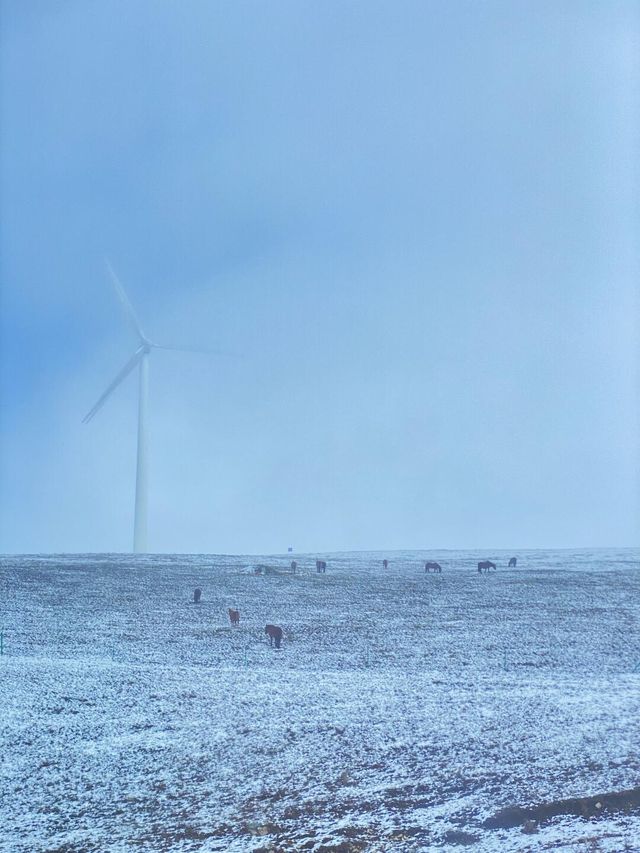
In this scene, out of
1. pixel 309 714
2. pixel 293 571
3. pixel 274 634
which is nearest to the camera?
pixel 309 714

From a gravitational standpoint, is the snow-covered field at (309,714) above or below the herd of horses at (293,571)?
below

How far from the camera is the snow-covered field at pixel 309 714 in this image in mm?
5312

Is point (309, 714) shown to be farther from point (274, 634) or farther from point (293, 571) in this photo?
point (293, 571)

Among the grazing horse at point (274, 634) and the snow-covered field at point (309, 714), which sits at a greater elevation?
the grazing horse at point (274, 634)

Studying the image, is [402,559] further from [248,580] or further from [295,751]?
[295,751]

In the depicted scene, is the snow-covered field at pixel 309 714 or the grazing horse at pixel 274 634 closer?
the snow-covered field at pixel 309 714

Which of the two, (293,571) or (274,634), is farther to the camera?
(293,571)

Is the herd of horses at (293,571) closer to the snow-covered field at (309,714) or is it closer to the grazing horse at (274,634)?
the grazing horse at (274,634)

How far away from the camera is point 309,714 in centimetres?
750

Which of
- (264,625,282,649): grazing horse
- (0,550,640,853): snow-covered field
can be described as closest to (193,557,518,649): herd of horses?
(264,625,282,649): grazing horse

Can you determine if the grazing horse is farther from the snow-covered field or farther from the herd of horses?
the snow-covered field

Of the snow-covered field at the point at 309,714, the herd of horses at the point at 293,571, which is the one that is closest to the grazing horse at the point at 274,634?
the herd of horses at the point at 293,571

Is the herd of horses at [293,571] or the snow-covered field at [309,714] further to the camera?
the herd of horses at [293,571]

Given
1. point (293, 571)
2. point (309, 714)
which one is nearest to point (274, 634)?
point (309, 714)
